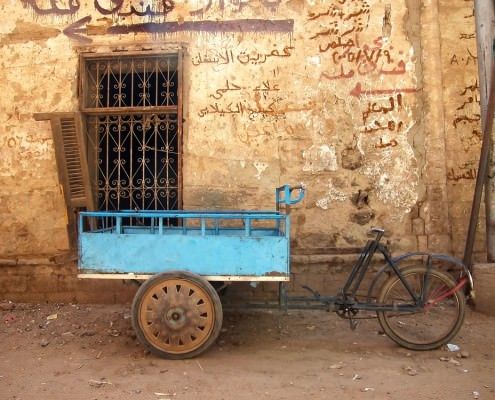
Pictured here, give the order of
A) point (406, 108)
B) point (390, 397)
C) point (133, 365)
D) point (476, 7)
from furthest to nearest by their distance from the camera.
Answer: point (406, 108), point (476, 7), point (133, 365), point (390, 397)

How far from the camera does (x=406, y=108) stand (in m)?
5.66

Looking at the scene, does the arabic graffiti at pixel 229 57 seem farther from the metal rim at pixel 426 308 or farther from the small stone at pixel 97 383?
the small stone at pixel 97 383

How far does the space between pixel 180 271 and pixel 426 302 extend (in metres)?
2.08

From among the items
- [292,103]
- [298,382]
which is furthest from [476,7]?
[298,382]

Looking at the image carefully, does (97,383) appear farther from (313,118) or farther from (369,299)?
(313,118)

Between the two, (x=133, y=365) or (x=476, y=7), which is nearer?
(x=133, y=365)

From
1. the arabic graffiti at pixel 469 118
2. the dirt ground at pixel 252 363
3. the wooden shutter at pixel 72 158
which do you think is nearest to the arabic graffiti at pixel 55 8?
the wooden shutter at pixel 72 158

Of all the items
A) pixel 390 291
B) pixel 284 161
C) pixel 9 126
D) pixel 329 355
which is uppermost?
pixel 9 126

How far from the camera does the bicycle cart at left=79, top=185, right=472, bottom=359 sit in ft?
12.9

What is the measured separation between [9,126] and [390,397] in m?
5.13

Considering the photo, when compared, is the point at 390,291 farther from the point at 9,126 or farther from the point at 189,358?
the point at 9,126

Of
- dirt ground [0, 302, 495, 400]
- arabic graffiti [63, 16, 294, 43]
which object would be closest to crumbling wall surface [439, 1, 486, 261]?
dirt ground [0, 302, 495, 400]

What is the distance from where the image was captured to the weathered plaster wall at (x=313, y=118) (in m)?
5.65

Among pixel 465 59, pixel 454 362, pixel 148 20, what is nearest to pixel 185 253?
pixel 454 362
